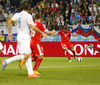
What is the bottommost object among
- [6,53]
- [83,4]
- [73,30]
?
[6,53]

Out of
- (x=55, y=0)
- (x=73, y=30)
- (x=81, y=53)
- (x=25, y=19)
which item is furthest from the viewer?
(x=55, y=0)

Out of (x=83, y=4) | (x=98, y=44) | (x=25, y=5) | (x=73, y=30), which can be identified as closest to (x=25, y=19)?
(x=25, y=5)

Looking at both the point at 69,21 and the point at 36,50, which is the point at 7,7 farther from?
the point at 36,50

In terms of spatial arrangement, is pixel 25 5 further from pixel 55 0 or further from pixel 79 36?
pixel 55 0

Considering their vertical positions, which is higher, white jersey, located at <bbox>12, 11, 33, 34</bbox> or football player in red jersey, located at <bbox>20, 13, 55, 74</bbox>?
white jersey, located at <bbox>12, 11, 33, 34</bbox>

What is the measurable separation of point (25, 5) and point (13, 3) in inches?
825

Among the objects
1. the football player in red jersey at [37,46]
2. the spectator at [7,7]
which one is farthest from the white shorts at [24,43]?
the spectator at [7,7]

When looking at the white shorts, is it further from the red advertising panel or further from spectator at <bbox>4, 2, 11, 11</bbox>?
spectator at <bbox>4, 2, 11, 11</bbox>

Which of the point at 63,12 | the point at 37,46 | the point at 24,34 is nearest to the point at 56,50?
the point at 63,12

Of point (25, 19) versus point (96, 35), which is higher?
point (25, 19)

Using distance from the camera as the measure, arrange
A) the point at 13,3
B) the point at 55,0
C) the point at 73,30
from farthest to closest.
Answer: the point at 13,3
the point at 55,0
the point at 73,30

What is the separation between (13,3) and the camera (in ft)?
101

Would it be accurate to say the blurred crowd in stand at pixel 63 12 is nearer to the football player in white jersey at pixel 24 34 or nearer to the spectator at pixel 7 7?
the spectator at pixel 7 7

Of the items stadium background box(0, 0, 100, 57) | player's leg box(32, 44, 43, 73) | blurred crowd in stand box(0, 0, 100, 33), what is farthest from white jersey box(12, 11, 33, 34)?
blurred crowd in stand box(0, 0, 100, 33)
